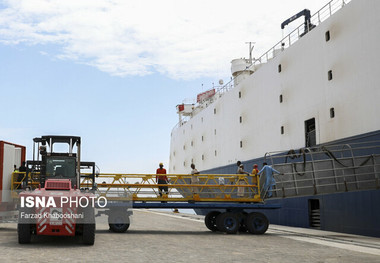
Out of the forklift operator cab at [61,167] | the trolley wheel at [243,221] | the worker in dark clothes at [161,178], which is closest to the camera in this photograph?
the forklift operator cab at [61,167]

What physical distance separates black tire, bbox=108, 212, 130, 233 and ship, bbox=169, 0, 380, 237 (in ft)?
18.4

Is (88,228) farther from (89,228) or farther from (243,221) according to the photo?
(243,221)

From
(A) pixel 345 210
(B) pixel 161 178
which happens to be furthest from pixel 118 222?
(A) pixel 345 210

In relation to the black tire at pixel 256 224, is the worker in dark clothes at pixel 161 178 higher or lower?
higher

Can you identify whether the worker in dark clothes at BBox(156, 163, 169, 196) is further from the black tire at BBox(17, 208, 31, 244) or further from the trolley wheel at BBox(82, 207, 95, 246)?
the black tire at BBox(17, 208, 31, 244)

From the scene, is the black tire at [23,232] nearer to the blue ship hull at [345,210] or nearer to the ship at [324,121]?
the ship at [324,121]

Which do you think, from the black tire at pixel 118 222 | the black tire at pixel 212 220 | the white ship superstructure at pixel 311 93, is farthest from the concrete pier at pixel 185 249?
the white ship superstructure at pixel 311 93

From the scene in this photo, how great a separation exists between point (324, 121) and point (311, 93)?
1760 millimetres

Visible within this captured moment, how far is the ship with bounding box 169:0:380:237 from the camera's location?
1617 centimetres

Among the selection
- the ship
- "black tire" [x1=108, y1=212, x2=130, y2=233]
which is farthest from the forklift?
the ship

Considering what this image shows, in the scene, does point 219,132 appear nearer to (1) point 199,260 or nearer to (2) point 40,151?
(2) point 40,151

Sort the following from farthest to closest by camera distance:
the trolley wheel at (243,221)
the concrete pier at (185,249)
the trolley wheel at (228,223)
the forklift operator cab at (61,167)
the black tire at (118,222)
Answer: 1. the trolley wheel at (243,221)
2. the trolley wheel at (228,223)
3. the black tire at (118,222)
4. the forklift operator cab at (61,167)
5. the concrete pier at (185,249)

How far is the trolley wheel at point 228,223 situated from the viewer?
1634 centimetres

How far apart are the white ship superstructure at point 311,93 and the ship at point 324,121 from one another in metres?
0.04
